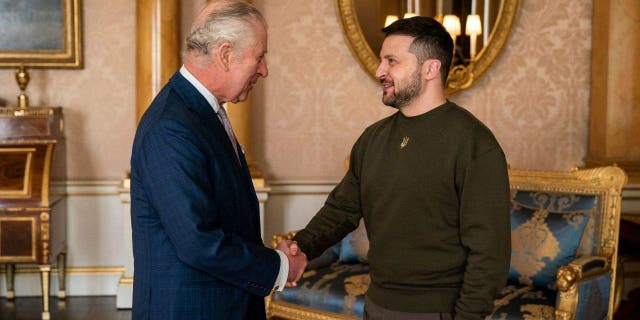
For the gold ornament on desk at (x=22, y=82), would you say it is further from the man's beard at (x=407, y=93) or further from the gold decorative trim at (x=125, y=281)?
the man's beard at (x=407, y=93)

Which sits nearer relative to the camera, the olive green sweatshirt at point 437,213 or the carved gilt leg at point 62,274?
the olive green sweatshirt at point 437,213

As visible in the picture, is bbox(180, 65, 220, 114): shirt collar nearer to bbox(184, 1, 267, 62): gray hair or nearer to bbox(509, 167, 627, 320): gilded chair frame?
bbox(184, 1, 267, 62): gray hair

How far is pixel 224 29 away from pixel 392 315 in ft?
3.20

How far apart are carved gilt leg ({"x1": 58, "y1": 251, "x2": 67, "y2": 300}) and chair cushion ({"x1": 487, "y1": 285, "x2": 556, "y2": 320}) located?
9.75 feet

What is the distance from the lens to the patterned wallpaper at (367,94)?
5.52 metres

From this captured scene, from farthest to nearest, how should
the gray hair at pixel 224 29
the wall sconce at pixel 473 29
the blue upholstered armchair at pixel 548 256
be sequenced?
the wall sconce at pixel 473 29, the blue upholstered armchair at pixel 548 256, the gray hair at pixel 224 29

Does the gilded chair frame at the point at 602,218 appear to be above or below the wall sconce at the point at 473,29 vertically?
below

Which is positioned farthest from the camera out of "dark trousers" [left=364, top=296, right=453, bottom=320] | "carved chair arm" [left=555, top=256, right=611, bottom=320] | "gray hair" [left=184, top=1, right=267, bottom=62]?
"carved chair arm" [left=555, top=256, right=611, bottom=320]

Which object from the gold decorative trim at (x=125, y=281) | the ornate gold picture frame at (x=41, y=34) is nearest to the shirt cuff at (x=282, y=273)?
the gold decorative trim at (x=125, y=281)

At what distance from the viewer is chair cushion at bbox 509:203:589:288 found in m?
4.04

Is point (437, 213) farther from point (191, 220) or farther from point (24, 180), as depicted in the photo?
point (24, 180)

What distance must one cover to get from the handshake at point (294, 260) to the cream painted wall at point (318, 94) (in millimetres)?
3002

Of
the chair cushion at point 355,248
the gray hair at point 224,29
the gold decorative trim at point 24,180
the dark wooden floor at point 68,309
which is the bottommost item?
the dark wooden floor at point 68,309

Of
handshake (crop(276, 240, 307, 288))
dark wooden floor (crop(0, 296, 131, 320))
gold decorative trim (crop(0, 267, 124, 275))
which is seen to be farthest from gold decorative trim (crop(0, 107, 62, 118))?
handshake (crop(276, 240, 307, 288))
